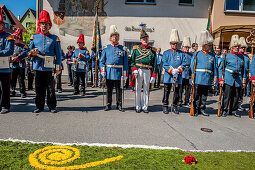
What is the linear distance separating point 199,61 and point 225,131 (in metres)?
2.27

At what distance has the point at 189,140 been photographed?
14.1ft

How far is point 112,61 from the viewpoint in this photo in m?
6.39

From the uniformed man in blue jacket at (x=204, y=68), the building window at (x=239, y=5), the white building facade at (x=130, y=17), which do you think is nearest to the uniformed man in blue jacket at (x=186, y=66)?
the uniformed man in blue jacket at (x=204, y=68)

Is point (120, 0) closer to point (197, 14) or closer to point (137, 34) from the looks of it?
point (137, 34)

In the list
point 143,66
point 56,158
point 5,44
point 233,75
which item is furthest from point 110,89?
point 233,75

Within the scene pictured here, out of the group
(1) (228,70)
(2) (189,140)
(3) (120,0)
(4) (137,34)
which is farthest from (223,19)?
(2) (189,140)

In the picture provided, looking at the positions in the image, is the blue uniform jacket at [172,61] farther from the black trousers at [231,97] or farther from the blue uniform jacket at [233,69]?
the black trousers at [231,97]

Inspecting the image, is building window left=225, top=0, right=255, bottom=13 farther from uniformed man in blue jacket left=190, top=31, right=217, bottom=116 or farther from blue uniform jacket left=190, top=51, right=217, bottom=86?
blue uniform jacket left=190, top=51, right=217, bottom=86

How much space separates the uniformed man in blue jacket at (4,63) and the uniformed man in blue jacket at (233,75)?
19.7 ft

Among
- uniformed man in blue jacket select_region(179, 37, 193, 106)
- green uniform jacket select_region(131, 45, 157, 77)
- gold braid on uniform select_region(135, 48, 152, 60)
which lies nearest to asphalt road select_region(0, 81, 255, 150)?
green uniform jacket select_region(131, 45, 157, 77)

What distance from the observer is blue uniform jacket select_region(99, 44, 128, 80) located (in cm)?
638

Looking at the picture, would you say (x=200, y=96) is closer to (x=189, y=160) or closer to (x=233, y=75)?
(x=233, y=75)

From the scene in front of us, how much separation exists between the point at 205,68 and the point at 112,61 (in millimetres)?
2728

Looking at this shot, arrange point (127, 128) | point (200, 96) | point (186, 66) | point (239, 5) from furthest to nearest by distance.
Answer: point (239, 5) → point (186, 66) → point (200, 96) → point (127, 128)
